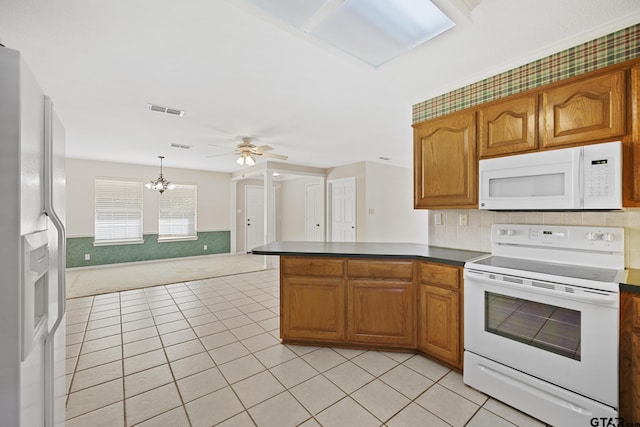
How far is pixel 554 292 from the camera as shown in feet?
5.38

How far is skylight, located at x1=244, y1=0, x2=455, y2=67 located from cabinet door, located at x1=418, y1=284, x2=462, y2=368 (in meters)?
1.87

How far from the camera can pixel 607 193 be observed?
1.69 metres

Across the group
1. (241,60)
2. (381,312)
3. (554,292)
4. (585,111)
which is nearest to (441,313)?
(381,312)

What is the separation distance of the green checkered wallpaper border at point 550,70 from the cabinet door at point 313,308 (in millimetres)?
1997

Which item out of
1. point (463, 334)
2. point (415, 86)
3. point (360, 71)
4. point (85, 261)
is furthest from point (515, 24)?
point (85, 261)

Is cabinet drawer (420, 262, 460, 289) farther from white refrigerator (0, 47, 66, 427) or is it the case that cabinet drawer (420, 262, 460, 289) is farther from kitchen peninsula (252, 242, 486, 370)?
white refrigerator (0, 47, 66, 427)

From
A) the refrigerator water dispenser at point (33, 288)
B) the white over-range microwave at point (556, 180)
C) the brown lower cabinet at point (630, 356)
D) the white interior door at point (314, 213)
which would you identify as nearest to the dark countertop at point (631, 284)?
the brown lower cabinet at point (630, 356)

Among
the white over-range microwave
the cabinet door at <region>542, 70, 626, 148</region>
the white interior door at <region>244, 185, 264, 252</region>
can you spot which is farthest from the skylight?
the white interior door at <region>244, 185, 264, 252</region>

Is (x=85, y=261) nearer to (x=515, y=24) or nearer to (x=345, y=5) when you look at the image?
(x=345, y=5)

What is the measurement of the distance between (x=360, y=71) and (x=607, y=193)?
1.90m

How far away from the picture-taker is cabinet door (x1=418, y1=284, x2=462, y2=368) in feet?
7.09

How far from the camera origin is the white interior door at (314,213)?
24.8 feet

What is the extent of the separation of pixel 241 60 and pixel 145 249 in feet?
20.2

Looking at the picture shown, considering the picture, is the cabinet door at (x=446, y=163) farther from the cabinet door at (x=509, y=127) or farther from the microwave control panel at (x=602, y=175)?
the microwave control panel at (x=602, y=175)
